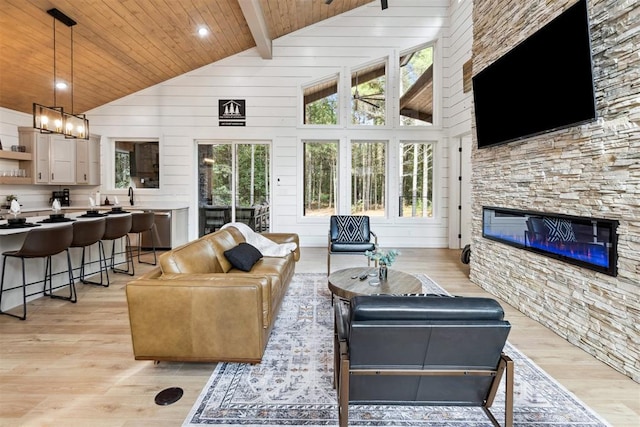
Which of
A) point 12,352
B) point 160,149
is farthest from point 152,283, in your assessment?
point 160,149

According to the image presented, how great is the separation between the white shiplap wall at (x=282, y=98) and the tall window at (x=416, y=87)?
0.21 meters

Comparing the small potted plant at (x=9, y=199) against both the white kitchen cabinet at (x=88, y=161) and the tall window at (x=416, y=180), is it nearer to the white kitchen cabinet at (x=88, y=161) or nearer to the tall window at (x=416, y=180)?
the white kitchen cabinet at (x=88, y=161)

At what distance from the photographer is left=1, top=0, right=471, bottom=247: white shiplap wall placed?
6.68 meters

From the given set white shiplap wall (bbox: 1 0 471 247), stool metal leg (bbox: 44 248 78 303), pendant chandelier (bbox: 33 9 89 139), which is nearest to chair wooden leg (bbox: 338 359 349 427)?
stool metal leg (bbox: 44 248 78 303)

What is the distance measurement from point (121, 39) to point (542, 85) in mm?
5599

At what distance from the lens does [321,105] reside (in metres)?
6.94

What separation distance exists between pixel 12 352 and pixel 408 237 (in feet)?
20.5

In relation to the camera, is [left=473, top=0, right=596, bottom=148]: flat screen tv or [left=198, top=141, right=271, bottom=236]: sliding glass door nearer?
[left=473, top=0, right=596, bottom=148]: flat screen tv

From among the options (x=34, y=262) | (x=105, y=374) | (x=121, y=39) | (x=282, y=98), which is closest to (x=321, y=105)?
(x=282, y=98)

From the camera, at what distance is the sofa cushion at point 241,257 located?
3.23m

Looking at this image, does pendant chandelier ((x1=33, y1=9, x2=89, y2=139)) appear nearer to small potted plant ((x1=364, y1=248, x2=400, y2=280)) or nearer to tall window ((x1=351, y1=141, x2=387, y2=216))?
small potted plant ((x1=364, y1=248, x2=400, y2=280))

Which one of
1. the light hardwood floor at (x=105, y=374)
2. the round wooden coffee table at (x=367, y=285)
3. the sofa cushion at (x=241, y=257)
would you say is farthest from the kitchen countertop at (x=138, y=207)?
the round wooden coffee table at (x=367, y=285)

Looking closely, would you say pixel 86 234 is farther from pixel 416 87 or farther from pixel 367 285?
pixel 416 87

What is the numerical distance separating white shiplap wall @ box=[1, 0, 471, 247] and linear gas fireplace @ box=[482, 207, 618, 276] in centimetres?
335
